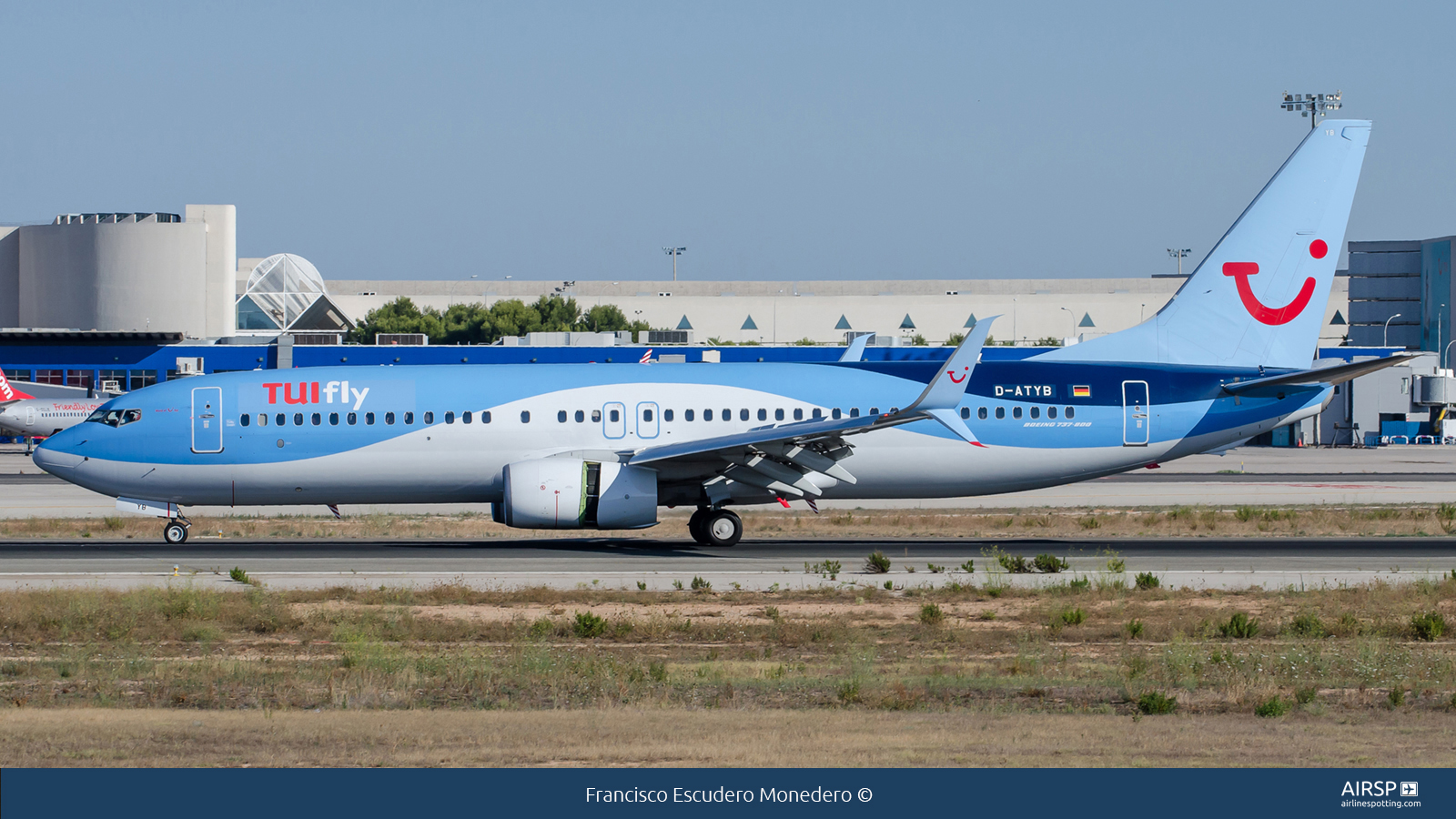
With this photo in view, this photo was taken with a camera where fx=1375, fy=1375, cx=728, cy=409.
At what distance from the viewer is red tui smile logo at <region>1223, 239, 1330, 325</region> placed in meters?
33.5

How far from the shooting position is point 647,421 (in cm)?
3095

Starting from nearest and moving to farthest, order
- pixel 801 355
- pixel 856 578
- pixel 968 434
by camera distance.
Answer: pixel 856 578, pixel 968 434, pixel 801 355

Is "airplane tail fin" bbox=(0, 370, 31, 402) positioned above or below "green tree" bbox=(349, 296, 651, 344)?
below

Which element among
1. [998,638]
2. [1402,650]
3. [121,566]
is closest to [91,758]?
[998,638]

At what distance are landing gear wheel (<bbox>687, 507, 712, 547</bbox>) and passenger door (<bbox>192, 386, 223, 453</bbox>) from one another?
1054 centimetres

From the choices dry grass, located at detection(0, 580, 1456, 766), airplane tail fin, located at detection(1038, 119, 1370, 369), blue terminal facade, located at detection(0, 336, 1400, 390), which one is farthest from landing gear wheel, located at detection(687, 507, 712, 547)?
blue terminal facade, located at detection(0, 336, 1400, 390)

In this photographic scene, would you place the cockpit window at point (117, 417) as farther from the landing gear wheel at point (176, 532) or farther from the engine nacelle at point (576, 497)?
the engine nacelle at point (576, 497)

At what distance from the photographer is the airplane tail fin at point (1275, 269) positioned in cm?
3341

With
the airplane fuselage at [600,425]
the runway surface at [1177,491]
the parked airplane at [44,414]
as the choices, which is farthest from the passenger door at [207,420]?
the parked airplane at [44,414]

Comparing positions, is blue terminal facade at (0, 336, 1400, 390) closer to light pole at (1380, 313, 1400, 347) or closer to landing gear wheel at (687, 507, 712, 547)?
landing gear wheel at (687, 507, 712, 547)

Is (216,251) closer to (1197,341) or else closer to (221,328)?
(221,328)

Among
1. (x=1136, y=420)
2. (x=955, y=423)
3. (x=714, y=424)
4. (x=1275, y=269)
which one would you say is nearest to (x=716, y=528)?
(x=714, y=424)

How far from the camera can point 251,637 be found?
19.2m

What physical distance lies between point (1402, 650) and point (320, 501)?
22.4 metres
